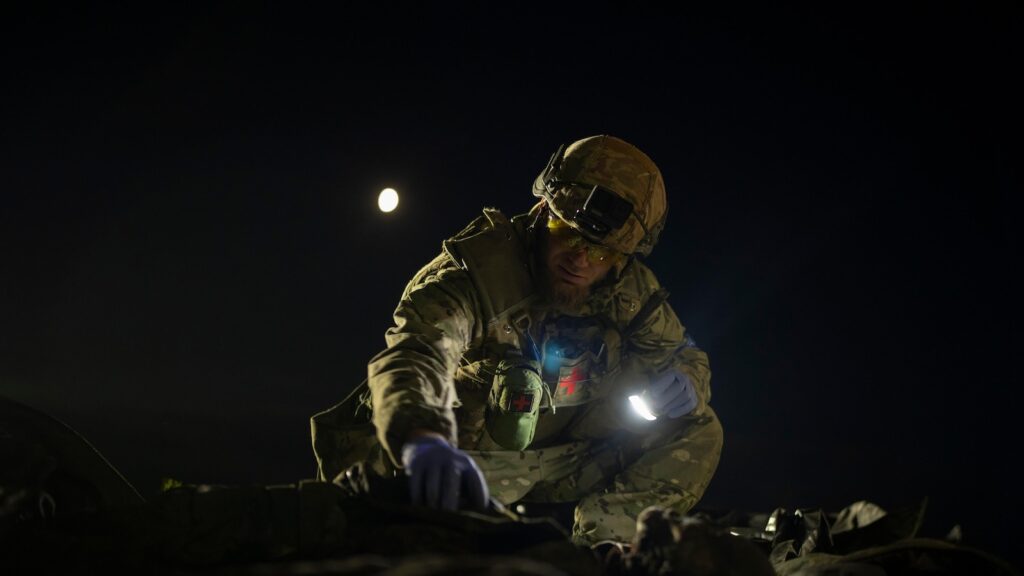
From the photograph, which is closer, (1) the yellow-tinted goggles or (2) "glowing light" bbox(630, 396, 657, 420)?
(1) the yellow-tinted goggles

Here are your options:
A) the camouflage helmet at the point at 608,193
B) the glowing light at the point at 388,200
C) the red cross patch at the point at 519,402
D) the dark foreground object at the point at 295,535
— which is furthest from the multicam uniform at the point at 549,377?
the glowing light at the point at 388,200

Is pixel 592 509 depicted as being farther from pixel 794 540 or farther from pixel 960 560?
pixel 960 560

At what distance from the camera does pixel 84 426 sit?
6.03 metres

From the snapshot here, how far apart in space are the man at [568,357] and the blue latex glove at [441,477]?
47cm

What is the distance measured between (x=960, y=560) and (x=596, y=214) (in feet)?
5.95

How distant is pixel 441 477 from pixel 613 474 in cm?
211

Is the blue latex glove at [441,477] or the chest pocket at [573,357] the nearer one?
the blue latex glove at [441,477]

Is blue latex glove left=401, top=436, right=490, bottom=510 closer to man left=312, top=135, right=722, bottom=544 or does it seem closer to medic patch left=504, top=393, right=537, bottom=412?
man left=312, top=135, right=722, bottom=544

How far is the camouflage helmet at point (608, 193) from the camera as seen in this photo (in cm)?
342

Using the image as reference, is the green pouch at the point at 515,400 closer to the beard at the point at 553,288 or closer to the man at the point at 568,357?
the man at the point at 568,357

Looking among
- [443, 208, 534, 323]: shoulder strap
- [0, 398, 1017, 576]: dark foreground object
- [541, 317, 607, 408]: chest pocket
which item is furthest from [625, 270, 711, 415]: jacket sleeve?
[0, 398, 1017, 576]: dark foreground object

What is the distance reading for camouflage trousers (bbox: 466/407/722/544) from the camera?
3.63m

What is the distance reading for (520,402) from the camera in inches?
130

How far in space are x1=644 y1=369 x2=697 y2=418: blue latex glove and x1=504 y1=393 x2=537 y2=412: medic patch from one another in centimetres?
76
